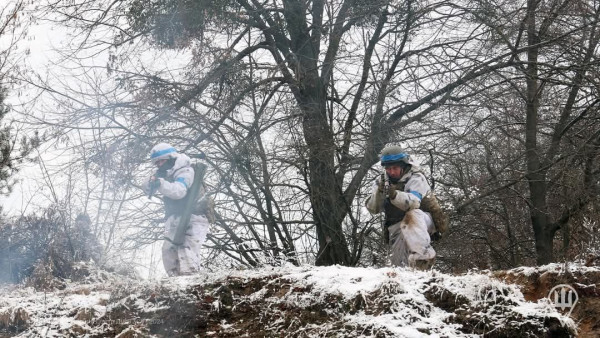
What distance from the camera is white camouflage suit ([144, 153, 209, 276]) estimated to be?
8.05 metres

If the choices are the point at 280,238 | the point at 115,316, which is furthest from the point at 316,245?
the point at 115,316

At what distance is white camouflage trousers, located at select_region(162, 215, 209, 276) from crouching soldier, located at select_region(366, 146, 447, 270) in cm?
208

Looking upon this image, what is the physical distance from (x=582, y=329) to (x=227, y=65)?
829 centimetres

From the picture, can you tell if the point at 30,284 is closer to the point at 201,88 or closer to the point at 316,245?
the point at 201,88

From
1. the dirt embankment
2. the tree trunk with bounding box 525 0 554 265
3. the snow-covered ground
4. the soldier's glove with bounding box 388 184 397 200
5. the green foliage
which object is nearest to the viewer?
the snow-covered ground

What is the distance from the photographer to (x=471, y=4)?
11359 millimetres

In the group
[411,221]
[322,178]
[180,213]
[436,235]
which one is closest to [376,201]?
[411,221]

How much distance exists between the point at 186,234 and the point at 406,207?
103 inches

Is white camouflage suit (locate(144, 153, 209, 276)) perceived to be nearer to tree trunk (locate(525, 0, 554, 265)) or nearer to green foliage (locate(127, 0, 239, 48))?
green foliage (locate(127, 0, 239, 48))

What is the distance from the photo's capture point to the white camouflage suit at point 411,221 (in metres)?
7.45

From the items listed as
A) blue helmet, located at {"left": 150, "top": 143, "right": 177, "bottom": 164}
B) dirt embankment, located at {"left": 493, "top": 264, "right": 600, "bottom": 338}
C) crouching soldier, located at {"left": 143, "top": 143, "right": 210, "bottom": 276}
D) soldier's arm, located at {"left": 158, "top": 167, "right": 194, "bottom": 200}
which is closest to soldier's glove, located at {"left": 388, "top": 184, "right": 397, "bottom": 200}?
crouching soldier, located at {"left": 143, "top": 143, "right": 210, "bottom": 276}

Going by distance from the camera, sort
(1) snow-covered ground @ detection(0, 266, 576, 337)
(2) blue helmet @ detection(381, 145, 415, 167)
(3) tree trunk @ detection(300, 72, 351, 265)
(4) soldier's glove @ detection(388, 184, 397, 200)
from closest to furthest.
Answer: (1) snow-covered ground @ detection(0, 266, 576, 337)
(4) soldier's glove @ detection(388, 184, 397, 200)
(2) blue helmet @ detection(381, 145, 415, 167)
(3) tree trunk @ detection(300, 72, 351, 265)

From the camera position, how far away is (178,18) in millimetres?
11172

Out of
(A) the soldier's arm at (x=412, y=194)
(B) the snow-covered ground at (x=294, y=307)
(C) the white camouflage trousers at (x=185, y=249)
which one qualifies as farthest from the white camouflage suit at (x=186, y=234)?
(B) the snow-covered ground at (x=294, y=307)
